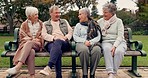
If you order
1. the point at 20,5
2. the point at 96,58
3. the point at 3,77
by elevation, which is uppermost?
the point at 20,5

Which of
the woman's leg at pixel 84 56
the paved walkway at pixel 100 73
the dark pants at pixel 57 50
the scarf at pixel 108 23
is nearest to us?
the dark pants at pixel 57 50

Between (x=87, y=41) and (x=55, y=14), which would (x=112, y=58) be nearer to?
(x=87, y=41)

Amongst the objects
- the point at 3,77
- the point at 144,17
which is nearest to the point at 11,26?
the point at 144,17

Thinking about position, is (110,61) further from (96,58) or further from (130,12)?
(130,12)

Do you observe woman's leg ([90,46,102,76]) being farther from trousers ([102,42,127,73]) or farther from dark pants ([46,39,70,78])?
dark pants ([46,39,70,78])

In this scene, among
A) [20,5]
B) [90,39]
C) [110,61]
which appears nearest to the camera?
[110,61]

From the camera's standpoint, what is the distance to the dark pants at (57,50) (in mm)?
5762

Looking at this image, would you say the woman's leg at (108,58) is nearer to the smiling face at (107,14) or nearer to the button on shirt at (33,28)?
the smiling face at (107,14)

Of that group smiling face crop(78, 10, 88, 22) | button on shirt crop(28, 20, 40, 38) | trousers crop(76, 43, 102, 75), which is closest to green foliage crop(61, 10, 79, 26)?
button on shirt crop(28, 20, 40, 38)

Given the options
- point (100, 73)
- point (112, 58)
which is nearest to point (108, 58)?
point (112, 58)

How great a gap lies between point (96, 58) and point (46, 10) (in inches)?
1292

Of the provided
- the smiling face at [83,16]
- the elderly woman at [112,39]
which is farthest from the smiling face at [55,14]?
the elderly woman at [112,39]

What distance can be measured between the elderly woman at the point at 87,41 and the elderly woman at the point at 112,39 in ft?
0.50

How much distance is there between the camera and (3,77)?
6562 millimetres
